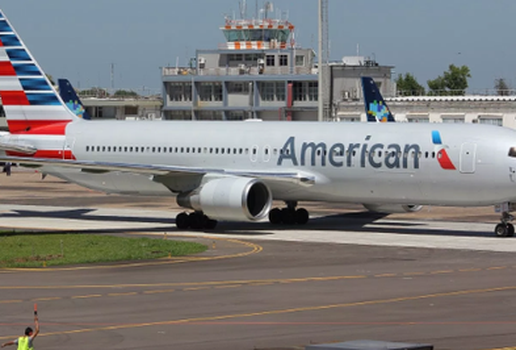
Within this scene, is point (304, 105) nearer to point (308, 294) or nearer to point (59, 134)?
point (59, 134)

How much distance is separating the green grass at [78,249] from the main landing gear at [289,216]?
28.8ft

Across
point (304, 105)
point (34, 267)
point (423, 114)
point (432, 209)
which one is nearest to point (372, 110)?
point (432, 209)

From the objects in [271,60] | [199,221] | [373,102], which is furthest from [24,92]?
[271,60]

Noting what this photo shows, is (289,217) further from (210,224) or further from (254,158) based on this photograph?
(210,224)

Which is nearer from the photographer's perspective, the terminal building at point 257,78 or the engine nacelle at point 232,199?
the engine nacelle at point 232,199

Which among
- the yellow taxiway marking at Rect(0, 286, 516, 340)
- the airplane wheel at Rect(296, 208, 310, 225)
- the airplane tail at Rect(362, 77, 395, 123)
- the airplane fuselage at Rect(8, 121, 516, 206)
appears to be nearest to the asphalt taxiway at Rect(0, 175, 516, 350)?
the yellow taxiway marking at Rect(0, 286, 516, 340)

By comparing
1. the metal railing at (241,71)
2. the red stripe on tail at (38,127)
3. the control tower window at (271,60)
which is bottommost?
the red stripe on tail at (38,127)

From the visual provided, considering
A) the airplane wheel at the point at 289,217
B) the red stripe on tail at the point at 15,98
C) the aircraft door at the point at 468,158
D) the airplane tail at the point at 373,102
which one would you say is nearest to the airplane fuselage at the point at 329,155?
the aircraft door at the point at 468,158

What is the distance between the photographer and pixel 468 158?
3853 centimetres

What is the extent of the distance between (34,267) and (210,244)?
26.8 feet

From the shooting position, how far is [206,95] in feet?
379

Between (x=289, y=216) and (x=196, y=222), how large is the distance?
→ 4667mm

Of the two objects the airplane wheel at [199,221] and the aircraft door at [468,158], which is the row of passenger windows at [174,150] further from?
the aircraft door at [468,158]

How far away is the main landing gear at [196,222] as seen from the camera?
140 feet
